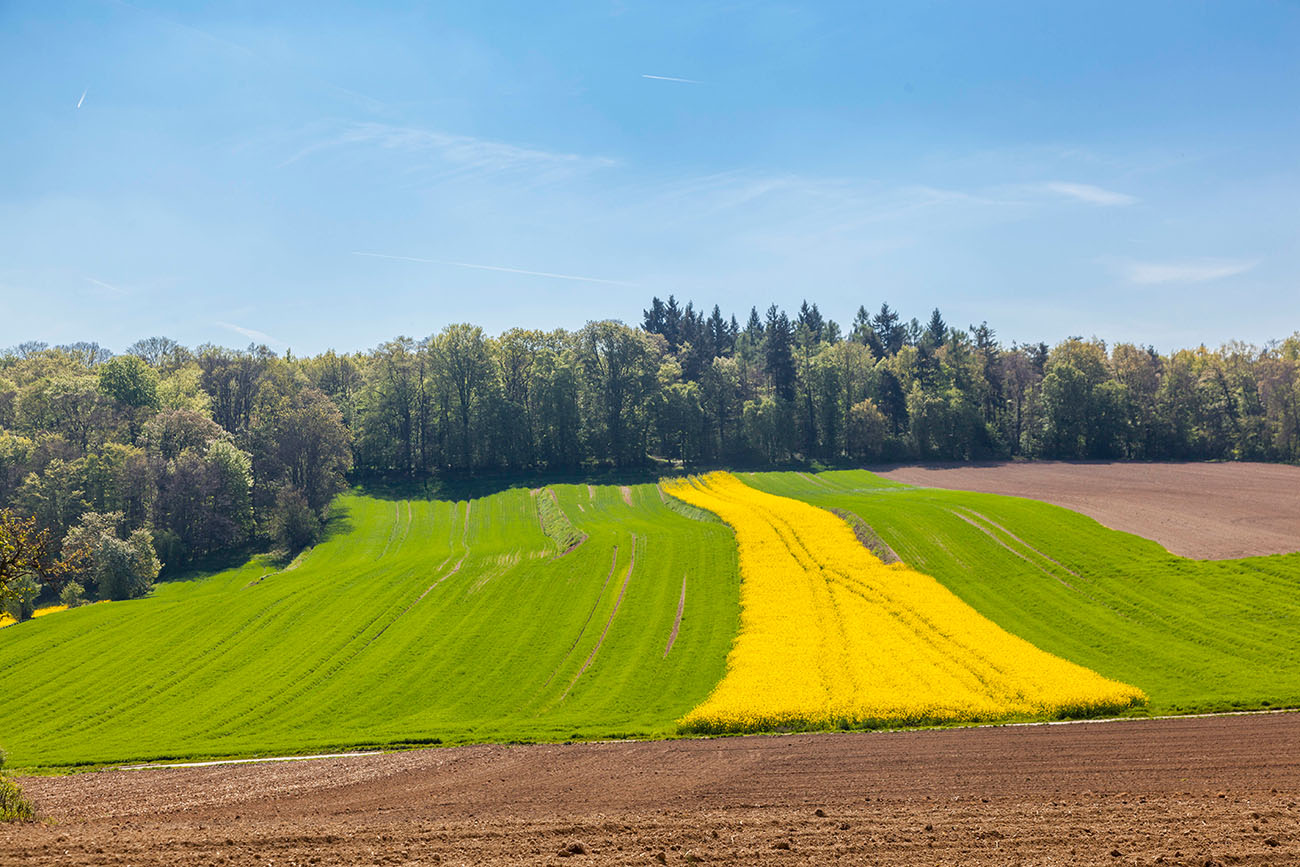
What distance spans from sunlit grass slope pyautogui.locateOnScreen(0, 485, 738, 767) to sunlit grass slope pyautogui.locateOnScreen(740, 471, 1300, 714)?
16909 mm

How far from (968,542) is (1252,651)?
20.9 meters

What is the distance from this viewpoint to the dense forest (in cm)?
7912

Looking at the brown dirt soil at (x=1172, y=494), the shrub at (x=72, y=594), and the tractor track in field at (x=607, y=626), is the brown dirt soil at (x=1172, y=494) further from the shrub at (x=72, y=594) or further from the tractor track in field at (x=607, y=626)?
the shrub at (x=72, y=594)

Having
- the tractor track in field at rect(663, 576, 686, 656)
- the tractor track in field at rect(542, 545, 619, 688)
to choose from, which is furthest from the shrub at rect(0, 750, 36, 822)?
the tractor track in field at rect(663, 576, 686, 656)

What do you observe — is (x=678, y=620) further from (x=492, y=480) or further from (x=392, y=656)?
(x=492, y=480)

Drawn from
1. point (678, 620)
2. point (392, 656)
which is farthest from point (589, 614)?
point (392, 656)

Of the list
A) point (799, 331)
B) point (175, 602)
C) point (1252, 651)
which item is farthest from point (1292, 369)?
point (175, 602)

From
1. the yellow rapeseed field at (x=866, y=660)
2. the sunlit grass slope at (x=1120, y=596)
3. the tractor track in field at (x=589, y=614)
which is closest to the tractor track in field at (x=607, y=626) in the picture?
the tractor track in field at (x=589, y=614)

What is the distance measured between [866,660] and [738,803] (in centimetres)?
1766

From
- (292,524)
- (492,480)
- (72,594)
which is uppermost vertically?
(492,480)

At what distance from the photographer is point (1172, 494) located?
75750 mm

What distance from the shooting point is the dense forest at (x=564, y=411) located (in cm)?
7912

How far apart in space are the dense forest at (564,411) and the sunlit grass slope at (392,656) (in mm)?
25005

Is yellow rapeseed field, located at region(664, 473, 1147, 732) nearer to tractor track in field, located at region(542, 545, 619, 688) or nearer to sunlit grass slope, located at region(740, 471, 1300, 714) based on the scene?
sunlit grass slope, located at region(740, 471, 1300, 714)
